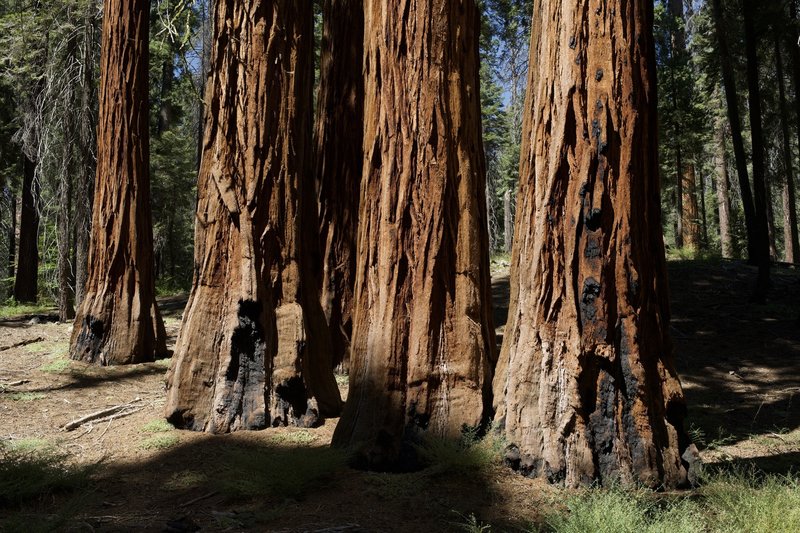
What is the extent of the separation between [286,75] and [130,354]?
5192 millimetres

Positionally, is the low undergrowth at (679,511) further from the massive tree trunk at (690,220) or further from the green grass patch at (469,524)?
the massive tree trunk at (690,220)

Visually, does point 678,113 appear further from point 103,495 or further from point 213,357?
point 103,495

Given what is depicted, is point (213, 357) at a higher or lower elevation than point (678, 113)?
lower

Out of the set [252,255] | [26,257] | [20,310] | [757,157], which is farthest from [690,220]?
[26,257]

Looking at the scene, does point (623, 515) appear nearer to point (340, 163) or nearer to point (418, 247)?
point (418, 247)

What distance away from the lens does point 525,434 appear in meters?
4.05

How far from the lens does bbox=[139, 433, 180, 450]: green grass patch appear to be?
515cm

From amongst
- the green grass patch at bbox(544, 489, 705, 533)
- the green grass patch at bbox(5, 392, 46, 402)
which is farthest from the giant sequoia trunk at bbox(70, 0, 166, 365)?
the green grass patch at bbox(544, 489, 705, 533)

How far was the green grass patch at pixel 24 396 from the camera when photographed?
706 cm

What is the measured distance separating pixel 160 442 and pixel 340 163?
4.13 meters

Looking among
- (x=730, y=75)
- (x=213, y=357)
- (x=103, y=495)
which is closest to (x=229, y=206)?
(x=213, y=357)

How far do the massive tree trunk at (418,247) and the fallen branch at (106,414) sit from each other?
2873 mm

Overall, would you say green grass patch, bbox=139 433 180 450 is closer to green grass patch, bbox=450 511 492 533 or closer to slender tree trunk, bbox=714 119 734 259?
green grass patch, bbox=450 511 492 533

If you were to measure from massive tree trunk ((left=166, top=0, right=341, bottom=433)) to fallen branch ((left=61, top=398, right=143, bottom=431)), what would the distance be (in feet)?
3.63
